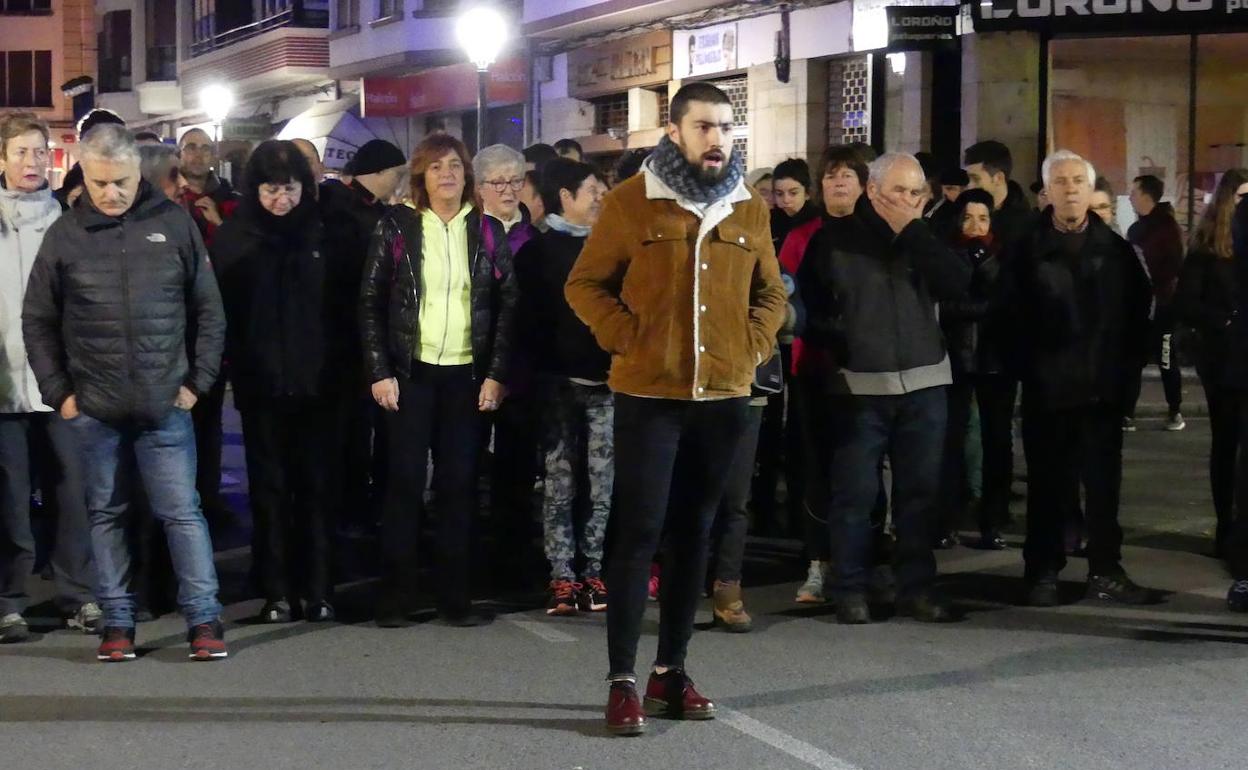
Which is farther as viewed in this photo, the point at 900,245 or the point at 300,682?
the point at 900,245

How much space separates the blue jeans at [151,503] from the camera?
7520 mm

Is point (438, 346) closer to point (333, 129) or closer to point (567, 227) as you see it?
point (567, 227)

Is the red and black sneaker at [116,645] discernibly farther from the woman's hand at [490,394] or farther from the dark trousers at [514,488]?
the dark trousers at [514,488]

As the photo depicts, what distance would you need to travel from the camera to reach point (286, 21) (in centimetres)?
3878

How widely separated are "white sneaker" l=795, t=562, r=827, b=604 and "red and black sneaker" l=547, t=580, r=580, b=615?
106 cm

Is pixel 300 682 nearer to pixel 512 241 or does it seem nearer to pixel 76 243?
pixel 76 243

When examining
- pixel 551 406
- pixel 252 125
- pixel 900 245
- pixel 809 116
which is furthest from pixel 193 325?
pixel 252 125

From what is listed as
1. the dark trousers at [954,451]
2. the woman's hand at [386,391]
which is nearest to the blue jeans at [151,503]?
the woman's hand at [386,391]

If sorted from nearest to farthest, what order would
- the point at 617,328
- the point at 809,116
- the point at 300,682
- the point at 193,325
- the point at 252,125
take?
the point at 617,328 < the point at 300,682 < the point at 193,325 < the point at 809,116 < the point at 252,125

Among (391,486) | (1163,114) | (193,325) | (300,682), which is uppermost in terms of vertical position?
(1163,114)

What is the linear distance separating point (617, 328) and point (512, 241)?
3063 mm

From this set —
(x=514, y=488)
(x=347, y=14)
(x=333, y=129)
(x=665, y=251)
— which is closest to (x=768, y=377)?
(x=665, y=251)

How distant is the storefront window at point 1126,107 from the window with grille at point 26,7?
180ft

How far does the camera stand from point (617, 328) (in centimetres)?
623
